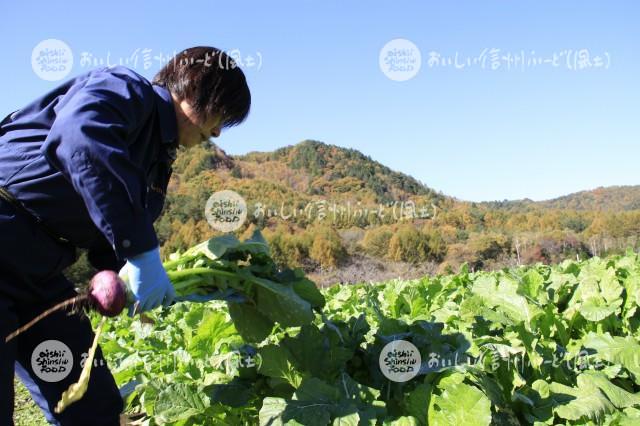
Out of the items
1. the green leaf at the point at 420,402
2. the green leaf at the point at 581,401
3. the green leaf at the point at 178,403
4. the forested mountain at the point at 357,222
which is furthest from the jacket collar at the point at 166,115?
the forested mountain at the point at 357,222

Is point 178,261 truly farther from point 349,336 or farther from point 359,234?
point 359,234

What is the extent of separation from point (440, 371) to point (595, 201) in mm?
79195

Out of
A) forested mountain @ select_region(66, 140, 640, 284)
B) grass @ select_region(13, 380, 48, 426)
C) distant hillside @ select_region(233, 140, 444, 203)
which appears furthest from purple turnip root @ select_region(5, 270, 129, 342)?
distant hillside @ select_region(233, 140, 444, 203)

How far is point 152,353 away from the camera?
3859mm

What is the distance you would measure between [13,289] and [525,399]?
1866 mm

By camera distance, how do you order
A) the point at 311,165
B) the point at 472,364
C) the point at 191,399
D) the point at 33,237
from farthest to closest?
the point at 311,165, the point at 191,399, the point at 472,364, the point at 33,237

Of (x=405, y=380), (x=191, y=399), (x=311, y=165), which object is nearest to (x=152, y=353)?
(x=191, y=399)

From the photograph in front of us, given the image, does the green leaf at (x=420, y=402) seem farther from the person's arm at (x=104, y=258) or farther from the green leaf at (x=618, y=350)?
the person's arm at (x=104, y=258)

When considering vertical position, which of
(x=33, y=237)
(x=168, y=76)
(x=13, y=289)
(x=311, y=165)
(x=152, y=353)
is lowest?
(x=152, y=353)

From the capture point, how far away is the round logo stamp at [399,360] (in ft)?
7.01

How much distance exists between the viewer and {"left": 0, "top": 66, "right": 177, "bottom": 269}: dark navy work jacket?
1635 millimetres

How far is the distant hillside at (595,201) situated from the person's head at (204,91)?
231 feet

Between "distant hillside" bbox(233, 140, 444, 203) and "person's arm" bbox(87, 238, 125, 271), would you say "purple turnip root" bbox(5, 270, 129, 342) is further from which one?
"distant hillside" bbox(233, 140, 444, 203)

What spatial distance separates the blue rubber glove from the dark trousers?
0.34m
